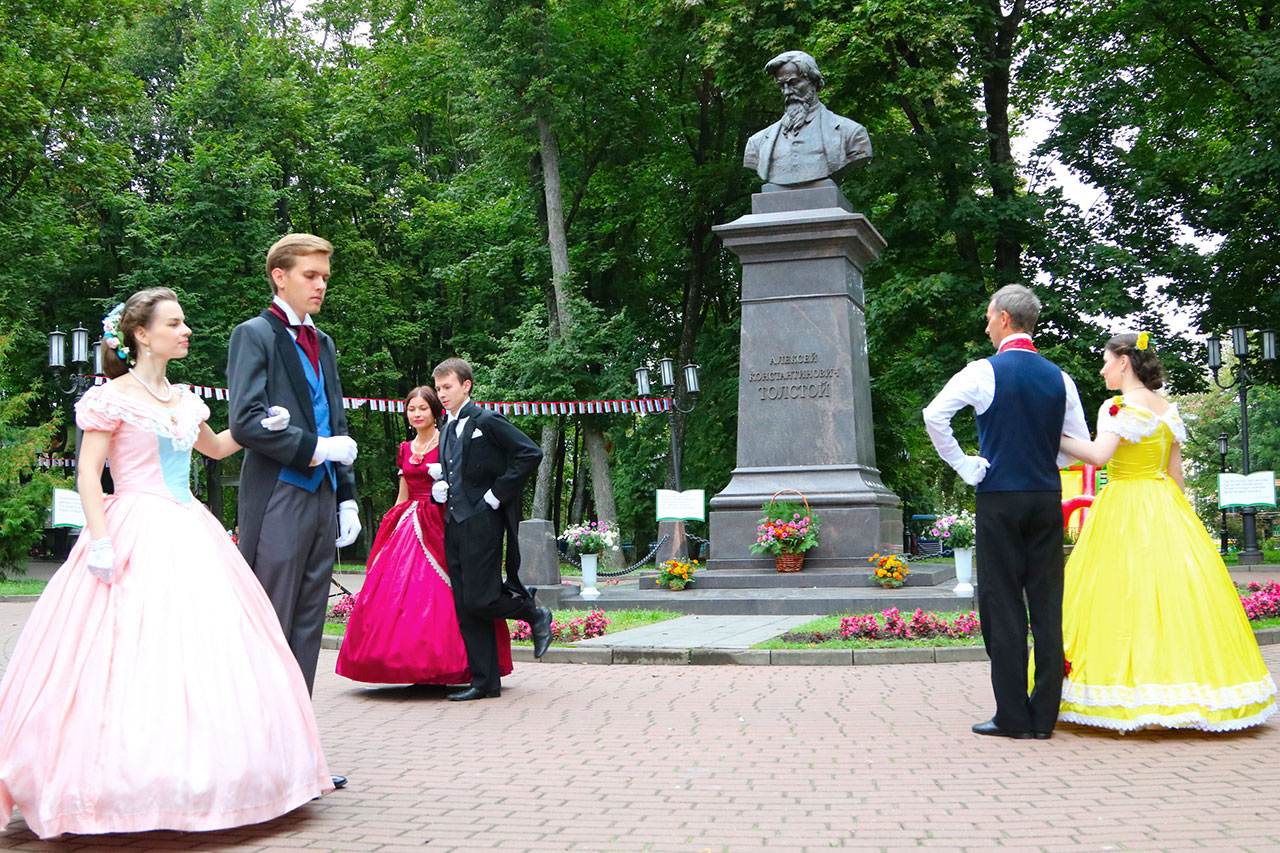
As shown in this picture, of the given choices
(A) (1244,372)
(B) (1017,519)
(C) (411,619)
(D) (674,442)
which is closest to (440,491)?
(C) (411,619)

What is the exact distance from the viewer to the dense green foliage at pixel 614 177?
26.2m

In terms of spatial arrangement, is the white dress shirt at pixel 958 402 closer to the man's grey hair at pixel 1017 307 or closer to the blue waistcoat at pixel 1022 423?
the blue waistcoat at pixel 1022 423

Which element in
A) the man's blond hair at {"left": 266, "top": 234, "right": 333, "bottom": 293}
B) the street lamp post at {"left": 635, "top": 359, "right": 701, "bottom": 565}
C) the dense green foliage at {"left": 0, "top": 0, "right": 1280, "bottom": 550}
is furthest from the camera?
the dense green foliage at {"left": 0, "top": 0, "right": 1280, "bottom": 550}

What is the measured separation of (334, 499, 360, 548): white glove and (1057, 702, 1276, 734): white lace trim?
3.86 metres

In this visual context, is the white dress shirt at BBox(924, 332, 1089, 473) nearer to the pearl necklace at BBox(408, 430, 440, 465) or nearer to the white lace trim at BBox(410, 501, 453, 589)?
the white lace trim at BBox(410, 501, 453, 589)

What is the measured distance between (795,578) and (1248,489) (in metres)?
8.29

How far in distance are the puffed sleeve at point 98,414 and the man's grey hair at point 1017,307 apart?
4.41 meters

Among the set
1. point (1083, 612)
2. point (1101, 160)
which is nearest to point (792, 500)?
point (1083, 612)

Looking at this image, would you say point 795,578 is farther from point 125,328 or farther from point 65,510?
point 125,328

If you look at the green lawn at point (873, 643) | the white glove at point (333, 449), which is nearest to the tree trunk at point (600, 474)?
the green lawn at point (873, 643)

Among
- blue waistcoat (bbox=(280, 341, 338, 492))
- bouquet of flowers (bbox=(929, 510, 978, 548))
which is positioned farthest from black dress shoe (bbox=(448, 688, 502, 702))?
bouquet of flowers (bbox=(929, 510, 978, 548))

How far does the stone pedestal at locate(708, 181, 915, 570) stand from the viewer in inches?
640

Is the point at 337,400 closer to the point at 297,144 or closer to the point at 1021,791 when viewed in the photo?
the point at 1021,791

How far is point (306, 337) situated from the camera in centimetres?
614
